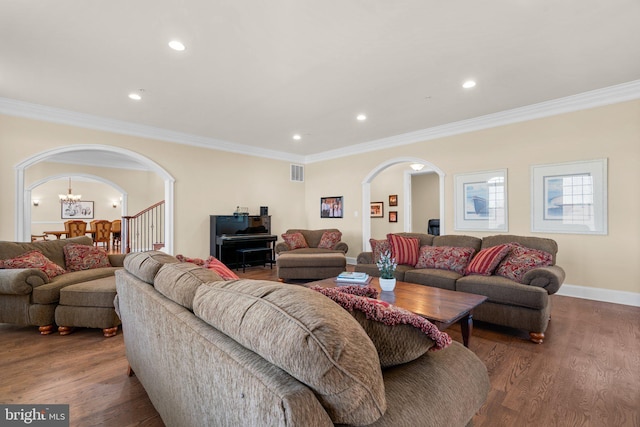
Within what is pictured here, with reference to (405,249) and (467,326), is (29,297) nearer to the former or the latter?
(467,326)

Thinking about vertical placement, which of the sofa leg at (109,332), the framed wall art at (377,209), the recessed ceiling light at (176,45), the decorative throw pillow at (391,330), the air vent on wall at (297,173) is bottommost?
the sofa leg at (109,332)

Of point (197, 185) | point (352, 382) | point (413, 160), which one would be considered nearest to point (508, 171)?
point (413, 160)

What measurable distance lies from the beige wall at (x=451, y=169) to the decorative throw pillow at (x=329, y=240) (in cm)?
80

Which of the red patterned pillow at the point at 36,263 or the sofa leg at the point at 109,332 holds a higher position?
the red patterned pillow at the point at 36,263

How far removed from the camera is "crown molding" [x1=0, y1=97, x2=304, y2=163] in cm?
414

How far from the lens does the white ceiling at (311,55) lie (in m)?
2.32

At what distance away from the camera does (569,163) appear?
13.4 ft

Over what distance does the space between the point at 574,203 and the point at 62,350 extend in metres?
6.15

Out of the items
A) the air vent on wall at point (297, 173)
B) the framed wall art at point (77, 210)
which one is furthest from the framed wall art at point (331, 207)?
the framed wall art at point (77, 210)

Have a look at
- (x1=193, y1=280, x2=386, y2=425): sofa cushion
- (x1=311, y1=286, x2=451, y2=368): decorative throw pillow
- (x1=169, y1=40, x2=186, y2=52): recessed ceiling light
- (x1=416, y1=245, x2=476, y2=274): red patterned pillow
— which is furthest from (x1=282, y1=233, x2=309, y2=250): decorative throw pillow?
(x1=193, y1=280, x2=386, y2=425): sofa cushion

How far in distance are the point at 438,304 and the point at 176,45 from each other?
3.28 m

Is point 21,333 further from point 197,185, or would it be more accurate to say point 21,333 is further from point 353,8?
point 353,8

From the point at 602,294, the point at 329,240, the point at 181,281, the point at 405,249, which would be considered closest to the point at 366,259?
the point at 405,249

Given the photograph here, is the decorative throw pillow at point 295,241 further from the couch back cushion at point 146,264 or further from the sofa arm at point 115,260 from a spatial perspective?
the couch back cushion at point 146,264
